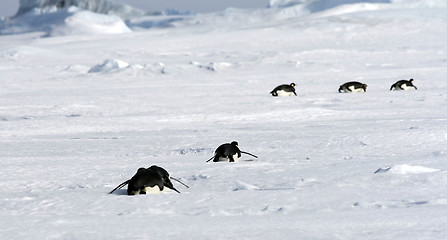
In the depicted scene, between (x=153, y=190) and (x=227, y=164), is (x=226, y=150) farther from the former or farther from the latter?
(x=153, y=190)

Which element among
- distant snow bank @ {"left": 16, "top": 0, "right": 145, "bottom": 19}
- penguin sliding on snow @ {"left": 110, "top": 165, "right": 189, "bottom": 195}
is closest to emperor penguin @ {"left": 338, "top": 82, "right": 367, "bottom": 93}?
penguin sliding on snow @ {"left": 110, "top": 165, "right": 189, "bottom": 195}

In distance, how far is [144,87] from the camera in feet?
51.8

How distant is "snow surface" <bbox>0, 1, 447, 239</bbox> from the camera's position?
116 inches

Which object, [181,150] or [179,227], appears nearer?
[179,227]

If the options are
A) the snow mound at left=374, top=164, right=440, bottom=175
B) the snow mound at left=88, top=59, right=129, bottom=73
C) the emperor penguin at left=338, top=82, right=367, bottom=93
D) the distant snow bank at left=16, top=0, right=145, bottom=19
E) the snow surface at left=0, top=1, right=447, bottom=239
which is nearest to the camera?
the snow surface at left=0, top=1, right=447, bottom=239

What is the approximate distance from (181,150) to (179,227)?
3.32 metres

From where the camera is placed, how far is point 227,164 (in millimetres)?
5020

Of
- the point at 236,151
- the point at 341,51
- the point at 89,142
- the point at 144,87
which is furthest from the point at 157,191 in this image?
the point at 341,51

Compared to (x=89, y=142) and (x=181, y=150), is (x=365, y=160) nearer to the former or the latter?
(x=181, y=150)

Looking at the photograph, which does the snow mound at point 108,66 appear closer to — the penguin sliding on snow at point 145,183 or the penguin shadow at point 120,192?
the penguin shadow at point 120,192

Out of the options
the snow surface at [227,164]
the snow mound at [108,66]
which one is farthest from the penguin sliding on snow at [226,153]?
the snow mound at [108,66]

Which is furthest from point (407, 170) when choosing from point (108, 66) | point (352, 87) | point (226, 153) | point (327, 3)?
point (327, 3)

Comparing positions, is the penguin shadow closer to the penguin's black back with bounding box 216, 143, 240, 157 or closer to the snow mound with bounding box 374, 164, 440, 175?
the penguin's black back with bounding box 216, 143, 240, 157

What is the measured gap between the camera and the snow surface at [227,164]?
9.70 feet
